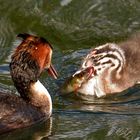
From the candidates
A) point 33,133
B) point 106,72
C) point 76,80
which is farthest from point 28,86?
point 106,72

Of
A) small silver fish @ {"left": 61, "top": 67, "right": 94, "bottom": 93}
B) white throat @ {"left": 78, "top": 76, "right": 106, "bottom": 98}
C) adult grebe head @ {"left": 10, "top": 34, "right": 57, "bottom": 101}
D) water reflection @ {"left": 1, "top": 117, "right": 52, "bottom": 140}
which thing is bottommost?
water reflection @ {"left": 1, "top": 117, "right": 52, "bottom": 140}

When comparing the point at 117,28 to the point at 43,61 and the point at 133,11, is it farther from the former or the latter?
the point at 43,61

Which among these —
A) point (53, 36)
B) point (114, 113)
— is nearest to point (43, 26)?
point (53, 36)

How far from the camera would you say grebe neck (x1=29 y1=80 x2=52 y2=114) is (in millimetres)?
7992

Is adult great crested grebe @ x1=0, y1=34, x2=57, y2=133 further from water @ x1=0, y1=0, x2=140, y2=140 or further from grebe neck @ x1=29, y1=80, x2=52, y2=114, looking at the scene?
water @ x1=0, y1=0, x2=140, y2=140

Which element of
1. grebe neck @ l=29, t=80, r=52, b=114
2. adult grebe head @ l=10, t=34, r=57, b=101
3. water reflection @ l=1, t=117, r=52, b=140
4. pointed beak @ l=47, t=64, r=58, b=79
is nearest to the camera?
water reflection @ l=1, t=117, r=52, b=140

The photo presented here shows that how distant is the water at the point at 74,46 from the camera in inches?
299

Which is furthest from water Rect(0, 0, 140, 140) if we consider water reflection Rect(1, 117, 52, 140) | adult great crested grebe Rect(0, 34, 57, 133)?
adult great crested grebe Rect(0, 34, 57, 133)

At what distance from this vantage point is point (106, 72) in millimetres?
8617

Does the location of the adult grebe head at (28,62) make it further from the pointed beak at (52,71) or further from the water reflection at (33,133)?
the water reflection at (33,133)

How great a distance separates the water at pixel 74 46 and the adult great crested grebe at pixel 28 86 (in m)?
0.10

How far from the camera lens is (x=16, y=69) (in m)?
7.88

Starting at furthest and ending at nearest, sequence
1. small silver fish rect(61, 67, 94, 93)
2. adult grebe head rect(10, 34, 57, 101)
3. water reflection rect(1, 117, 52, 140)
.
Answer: small silver fish rect(61, 67, 94, 93)
adult grebe head rect(10, 34, 57, 101)
water reflection rect(1, 117, 52, 140)

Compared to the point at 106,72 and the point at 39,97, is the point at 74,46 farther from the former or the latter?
the point at 39,97
